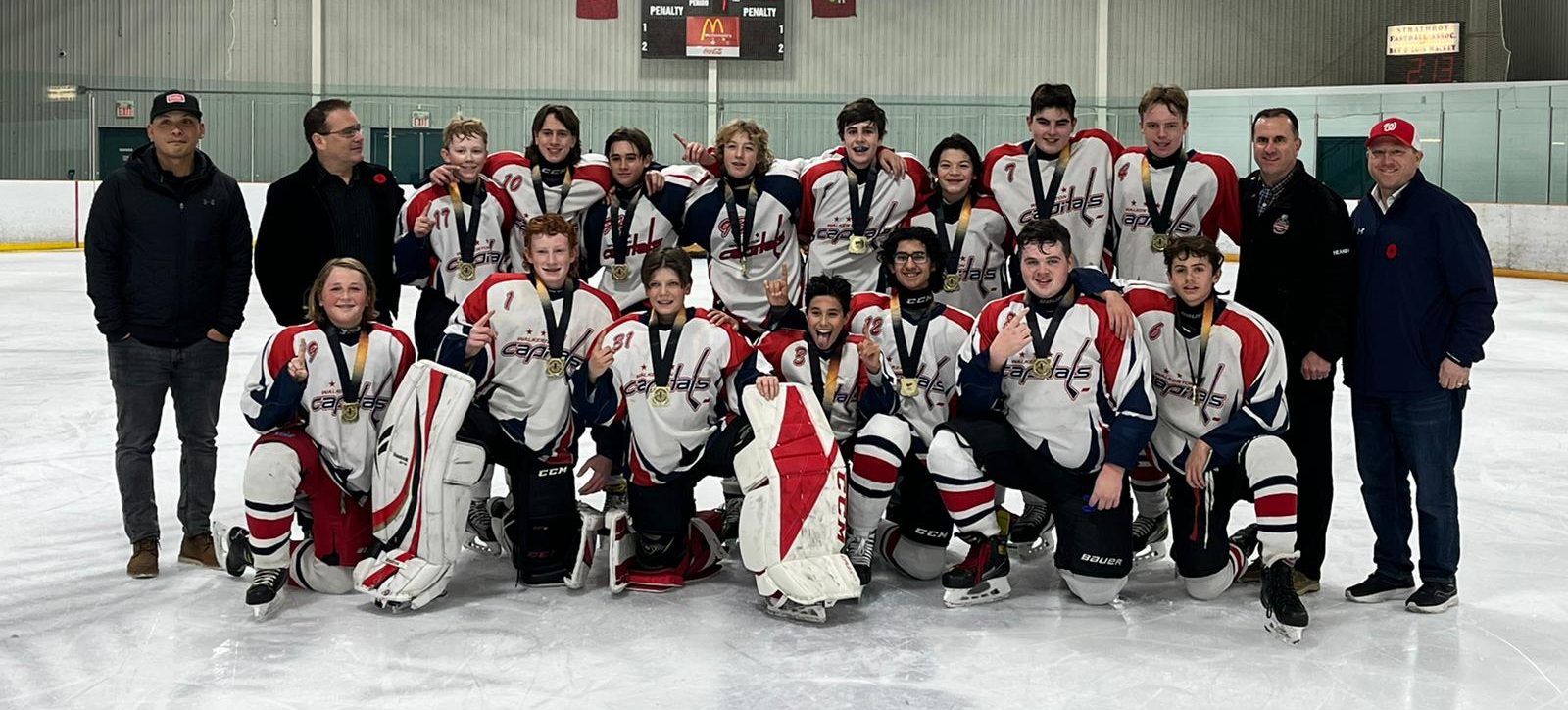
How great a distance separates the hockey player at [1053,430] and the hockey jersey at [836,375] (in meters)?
0.24

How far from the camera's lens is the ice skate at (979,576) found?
386 centimetres

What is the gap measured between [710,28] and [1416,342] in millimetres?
15948

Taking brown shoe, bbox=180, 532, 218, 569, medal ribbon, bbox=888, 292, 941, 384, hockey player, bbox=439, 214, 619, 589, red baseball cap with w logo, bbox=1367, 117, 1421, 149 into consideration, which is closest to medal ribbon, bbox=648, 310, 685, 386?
hockey player, bbox=439, 214, 619, 589

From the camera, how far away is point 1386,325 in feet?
12.6

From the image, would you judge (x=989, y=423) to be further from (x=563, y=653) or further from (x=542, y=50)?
(x=542, y=50)

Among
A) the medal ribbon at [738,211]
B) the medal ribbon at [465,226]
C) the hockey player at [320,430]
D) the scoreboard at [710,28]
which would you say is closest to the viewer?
the hockey player at [320,430]

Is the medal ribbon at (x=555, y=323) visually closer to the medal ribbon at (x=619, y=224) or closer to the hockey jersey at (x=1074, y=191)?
the medal ribbon at (x=619, y=224)

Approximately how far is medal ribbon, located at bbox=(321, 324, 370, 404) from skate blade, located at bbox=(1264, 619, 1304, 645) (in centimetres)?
253

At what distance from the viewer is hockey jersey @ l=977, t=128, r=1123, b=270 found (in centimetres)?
446

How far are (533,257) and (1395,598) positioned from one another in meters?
2.66

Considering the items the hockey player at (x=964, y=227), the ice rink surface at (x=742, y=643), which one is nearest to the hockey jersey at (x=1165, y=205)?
the hockey player at (x=964, y=227)

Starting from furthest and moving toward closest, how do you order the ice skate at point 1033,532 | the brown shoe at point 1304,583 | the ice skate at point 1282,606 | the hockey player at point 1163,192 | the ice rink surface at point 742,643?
the ice skate at point 1033,532, the hockey player at point 1163,192, the brown shoe at point 1304,583, the ice skate at point 1282,606, the ice rink surface at point 742,643

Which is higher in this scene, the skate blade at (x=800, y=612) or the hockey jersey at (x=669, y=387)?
the hockey jersey at (x=669, y=387)

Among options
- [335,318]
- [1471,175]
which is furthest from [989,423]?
[1471,175]
